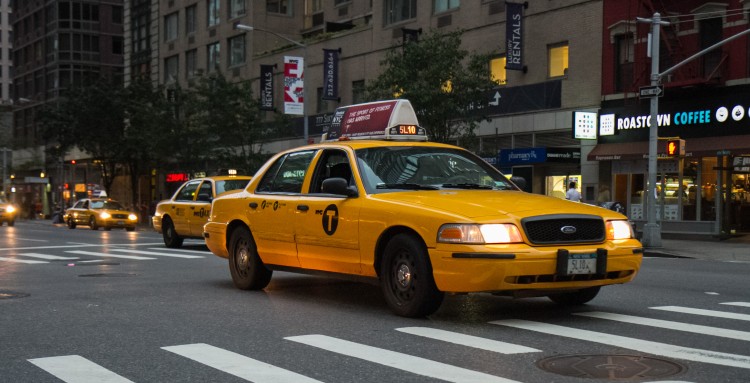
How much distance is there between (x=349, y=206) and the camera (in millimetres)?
9094

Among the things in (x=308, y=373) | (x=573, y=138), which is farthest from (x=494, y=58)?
(x=308, y=373)

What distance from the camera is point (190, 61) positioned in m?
58.5

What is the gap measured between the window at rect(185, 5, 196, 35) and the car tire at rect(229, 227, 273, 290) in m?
49.4

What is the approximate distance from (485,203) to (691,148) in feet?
72.0

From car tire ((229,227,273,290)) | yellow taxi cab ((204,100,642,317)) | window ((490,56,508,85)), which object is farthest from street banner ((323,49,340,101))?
car tire ((229,227,273,290))

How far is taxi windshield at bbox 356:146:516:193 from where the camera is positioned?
916 centimetres

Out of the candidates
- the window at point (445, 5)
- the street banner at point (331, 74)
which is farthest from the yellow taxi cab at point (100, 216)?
the window at point (445, 5)

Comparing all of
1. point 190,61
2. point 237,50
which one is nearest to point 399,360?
point 237,50

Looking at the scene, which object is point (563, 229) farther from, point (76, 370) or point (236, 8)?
point (236, 8)

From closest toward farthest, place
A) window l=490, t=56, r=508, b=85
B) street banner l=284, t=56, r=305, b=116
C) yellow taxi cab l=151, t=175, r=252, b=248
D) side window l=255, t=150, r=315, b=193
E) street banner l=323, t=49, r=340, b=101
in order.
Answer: side window l=255, t=150, r=315, b=193, yellow taxi cab l=151, t=175, r=252, b=248, window l=490, t=56, r=508, b=85, street banner l=284, t=56, r=305, b=116, street banner l=323, t=49, r=340, b=101

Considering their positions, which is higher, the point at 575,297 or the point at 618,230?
the point at 618,230

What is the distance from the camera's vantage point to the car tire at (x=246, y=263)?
10.8 metres

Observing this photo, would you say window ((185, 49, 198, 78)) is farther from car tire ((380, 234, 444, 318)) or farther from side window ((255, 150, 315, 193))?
car tire ((380, 234, 444, 318))

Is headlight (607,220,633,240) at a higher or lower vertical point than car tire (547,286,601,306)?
higher
